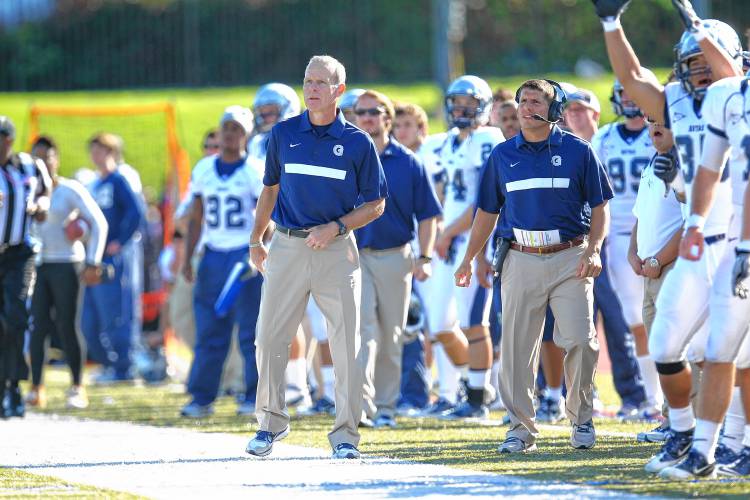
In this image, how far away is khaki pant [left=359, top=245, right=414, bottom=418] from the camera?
10.9 m

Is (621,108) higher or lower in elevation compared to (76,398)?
higher

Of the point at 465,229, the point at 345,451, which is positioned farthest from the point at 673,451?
the point at 465,229

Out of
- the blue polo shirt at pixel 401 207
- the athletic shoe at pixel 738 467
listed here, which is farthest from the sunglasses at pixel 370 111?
the athletic shoe at pixel 738 467

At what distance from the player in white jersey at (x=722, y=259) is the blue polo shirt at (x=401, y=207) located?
3.77 m

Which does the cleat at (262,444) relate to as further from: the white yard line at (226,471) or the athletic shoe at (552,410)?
the athletic shoe at (552,410)

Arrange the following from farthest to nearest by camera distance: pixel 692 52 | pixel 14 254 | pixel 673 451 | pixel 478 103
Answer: pixel 14 254, pixel 478 103, pixel 673 451, pixel 692 52

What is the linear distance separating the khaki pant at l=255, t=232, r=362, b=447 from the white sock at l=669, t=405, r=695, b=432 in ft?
6.15

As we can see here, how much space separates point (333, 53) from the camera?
3161 cm

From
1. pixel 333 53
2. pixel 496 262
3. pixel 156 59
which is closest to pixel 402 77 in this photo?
pixel 333 53

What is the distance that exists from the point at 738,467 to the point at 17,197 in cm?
650

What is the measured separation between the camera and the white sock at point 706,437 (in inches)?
292

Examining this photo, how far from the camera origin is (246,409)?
12289 mm

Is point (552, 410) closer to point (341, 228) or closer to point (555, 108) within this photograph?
point (555, 108)

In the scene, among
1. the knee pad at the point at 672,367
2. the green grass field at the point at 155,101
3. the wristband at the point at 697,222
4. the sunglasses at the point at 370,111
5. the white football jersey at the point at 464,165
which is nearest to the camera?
the wristband at the point at 697,222
